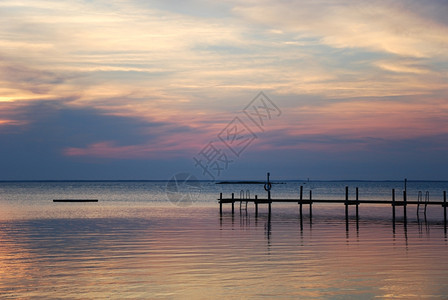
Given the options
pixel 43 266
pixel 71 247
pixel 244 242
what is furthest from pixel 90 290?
pixel 244 242

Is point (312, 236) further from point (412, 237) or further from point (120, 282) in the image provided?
point (120, 282)

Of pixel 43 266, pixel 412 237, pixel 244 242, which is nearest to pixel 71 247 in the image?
pixel 43 266

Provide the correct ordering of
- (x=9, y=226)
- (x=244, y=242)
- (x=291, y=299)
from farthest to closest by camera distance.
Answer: (x=9, y=226), (x=244, y=242), (x=291, y=299)

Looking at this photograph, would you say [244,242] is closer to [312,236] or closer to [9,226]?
[312,236]

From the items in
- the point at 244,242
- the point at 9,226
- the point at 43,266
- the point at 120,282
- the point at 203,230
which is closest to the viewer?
the point at 120,282

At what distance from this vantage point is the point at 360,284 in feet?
58.4

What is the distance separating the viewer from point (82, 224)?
1654 inches

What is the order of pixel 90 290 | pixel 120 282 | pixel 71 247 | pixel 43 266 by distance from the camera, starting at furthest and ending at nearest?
pixel 71 247 → pixel 43 266 → pixel 120 282 → pixel 90 290

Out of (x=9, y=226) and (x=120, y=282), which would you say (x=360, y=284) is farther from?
(x=9, y=226)

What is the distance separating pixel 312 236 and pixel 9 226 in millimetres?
21375

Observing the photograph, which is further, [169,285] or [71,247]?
[71,247]

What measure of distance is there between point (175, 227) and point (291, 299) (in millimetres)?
23237

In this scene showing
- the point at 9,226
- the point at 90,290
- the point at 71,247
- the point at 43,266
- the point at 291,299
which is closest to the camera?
the point at 291,299

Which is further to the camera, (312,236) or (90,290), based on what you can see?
(312,236)
